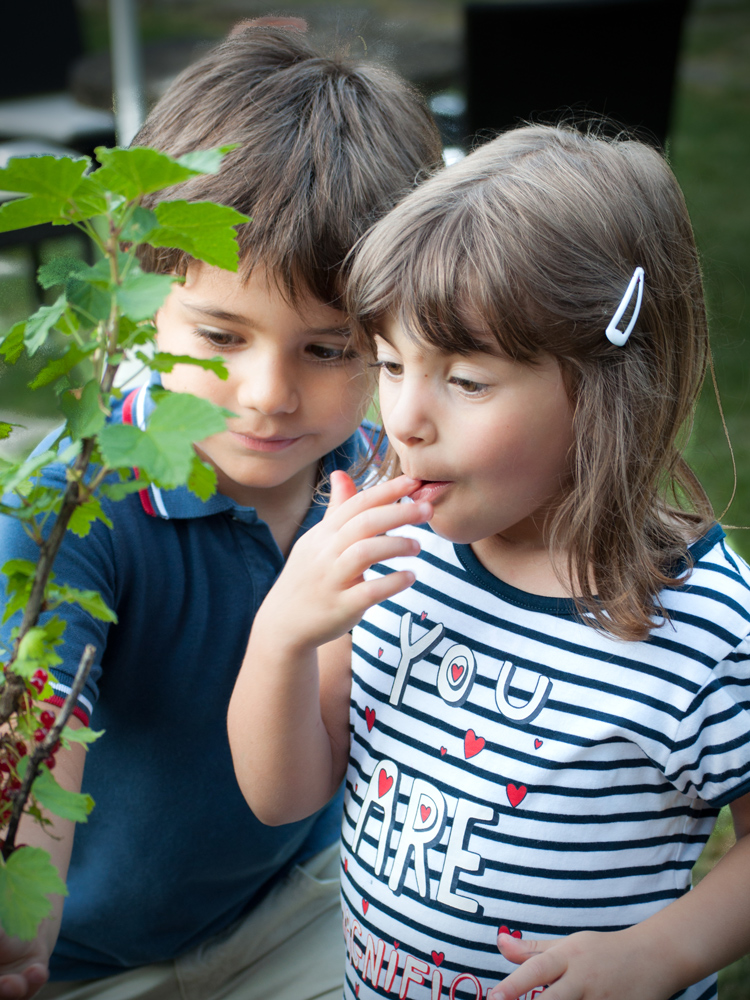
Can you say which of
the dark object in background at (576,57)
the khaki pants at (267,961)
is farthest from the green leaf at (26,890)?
the dark object in background at (576,57)

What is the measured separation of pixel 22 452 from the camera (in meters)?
2.92

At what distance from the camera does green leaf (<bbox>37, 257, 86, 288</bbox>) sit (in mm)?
590

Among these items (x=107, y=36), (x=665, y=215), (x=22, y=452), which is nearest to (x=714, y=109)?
(x=107, y=36)

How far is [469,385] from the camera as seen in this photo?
2.91 ft

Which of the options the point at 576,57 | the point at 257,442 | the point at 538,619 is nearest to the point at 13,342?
the point at 257,442

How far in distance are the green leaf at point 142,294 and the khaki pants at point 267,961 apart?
1039mm

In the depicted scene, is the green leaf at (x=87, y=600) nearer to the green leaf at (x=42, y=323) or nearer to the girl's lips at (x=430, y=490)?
the green leaf at (x=42, y=323)

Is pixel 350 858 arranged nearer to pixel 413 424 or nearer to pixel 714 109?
pixel 413 424

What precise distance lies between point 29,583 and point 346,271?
1.97 ft

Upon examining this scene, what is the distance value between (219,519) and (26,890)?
672 mm

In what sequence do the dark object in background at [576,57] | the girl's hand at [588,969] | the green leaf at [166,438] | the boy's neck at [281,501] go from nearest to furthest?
the green leaf at [166,438], the girl's hand at [588,969], the boy's neck at [281,501], the dark object in background at [576,57]

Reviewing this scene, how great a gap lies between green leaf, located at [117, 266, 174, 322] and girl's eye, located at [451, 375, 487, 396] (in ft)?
1.34

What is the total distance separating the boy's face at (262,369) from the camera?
102cm

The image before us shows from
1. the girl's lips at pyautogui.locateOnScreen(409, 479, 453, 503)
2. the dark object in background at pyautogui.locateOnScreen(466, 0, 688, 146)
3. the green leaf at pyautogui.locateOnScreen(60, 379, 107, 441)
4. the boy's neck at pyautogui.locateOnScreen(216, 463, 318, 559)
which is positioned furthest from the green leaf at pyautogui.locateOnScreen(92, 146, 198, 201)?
the dark object in background at pyautogui.locateOnScreen(466, 0, 688, 146)
